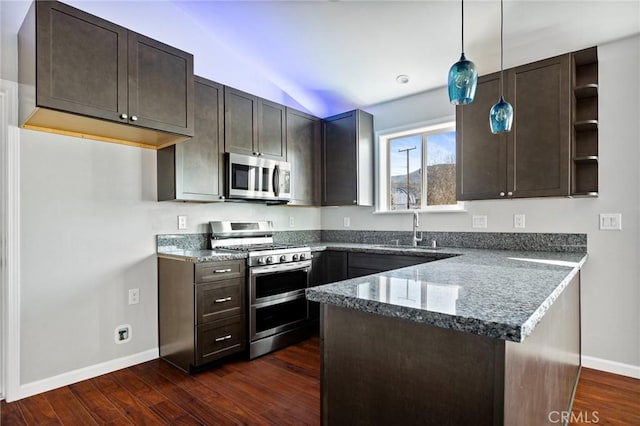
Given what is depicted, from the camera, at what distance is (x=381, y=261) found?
10.7 feet

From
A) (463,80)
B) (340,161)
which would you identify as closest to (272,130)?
(340,161)

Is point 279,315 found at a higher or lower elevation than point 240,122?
lower

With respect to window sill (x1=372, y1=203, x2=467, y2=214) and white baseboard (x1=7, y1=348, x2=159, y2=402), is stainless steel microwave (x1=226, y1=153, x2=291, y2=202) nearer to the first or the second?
window sill (x1=372, y1=203, x2=467, y2=214)

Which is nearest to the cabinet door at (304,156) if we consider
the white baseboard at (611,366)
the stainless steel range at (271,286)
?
the stainless steel range at (271,286)

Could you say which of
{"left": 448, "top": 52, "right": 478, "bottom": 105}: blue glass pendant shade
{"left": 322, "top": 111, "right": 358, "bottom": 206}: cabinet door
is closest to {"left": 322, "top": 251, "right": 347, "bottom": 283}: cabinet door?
{"left": 322, "top": 111, "right": 358, "bottom": 206}: cabinet door

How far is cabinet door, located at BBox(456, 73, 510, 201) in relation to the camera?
2.78m

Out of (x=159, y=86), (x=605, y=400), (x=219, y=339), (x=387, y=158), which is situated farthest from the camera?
(x=387, y=158)

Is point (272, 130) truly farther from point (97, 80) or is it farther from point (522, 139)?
point (522, 139)

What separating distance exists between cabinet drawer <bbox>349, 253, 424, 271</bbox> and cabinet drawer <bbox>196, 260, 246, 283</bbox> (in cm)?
114

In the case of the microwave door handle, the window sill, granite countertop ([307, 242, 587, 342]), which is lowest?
granite countertop ([307, 242, 587, 342])

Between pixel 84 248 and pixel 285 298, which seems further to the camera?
pixel 285 298

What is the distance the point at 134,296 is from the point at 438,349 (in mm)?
2668

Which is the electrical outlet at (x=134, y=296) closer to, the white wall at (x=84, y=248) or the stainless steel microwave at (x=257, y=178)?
the white wall at (x=84, y=248)

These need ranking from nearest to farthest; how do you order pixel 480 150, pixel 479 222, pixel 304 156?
pixel 480 150, pixel 479 222, pixel 304 156
